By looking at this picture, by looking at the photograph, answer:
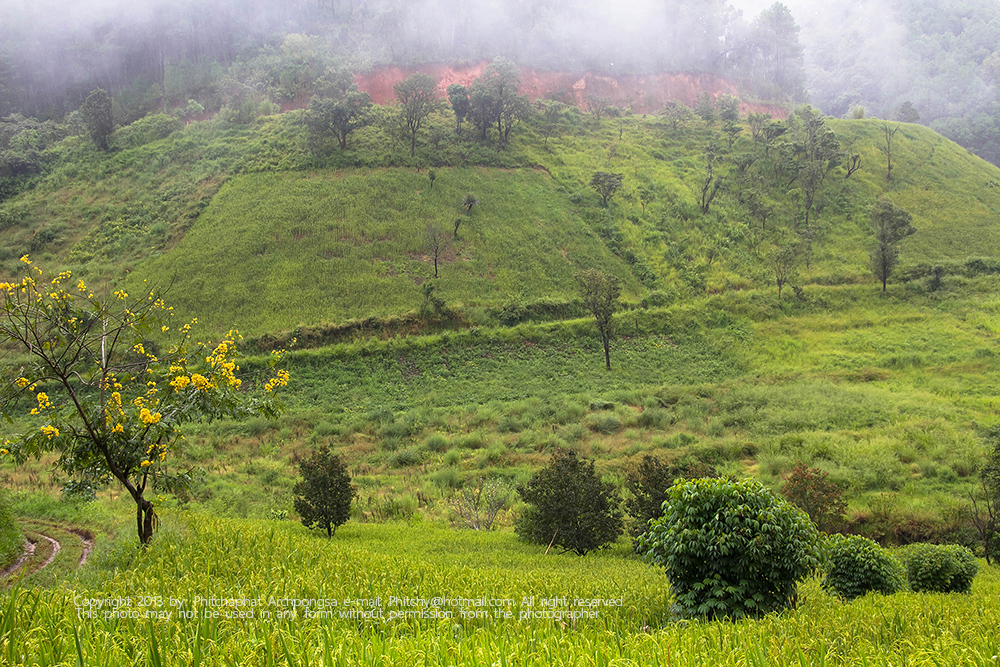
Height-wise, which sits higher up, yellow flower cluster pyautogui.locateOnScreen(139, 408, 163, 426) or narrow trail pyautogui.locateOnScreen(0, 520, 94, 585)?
yellow flower cluster pyautogui.locateOnScreen(139, 408, 163, 426)

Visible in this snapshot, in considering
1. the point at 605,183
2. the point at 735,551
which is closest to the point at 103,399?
the point at 735,551

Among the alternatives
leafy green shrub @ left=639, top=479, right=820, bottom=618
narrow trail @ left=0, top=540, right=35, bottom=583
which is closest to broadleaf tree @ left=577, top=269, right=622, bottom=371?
leafy green shrub @ left=639, top=479, right=820, bottom=618

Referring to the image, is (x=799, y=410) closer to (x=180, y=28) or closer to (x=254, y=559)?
(x=254, y=559)

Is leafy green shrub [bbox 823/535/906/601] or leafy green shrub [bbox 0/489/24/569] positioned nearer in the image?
leafy green shrub [bbox 823/535/906/601]

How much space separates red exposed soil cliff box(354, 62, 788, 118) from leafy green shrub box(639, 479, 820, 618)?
82.2m

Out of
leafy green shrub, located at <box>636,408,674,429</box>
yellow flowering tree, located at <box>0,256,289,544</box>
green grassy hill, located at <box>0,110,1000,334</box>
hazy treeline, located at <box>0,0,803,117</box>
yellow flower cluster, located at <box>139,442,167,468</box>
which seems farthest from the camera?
hazy treeline, located at <box>0,0,803,117</box>

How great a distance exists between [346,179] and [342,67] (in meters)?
33.9

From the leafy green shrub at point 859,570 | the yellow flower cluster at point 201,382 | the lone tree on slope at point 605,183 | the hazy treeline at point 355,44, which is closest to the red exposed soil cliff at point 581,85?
the hazy treeline at point 355,44

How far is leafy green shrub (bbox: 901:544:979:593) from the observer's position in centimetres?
902

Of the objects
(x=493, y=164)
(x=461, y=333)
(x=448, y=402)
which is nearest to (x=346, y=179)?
(x=493, y=164)

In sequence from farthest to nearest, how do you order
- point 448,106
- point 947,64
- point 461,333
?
point 947,64, point 448,106, point 461,333

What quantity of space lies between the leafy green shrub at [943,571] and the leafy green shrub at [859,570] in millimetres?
1364

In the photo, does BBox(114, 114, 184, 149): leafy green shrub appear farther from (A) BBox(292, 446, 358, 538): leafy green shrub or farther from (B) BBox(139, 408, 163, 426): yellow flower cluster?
(B) BBox(139, 408, 163, 426): yellow flower cluster

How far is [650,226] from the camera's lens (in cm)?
5106
